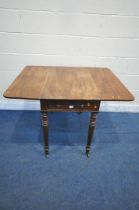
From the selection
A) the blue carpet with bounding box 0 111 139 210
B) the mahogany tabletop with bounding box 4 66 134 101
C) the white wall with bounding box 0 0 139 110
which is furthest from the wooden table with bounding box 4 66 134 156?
the white wall with bounding box 0 0 139 110

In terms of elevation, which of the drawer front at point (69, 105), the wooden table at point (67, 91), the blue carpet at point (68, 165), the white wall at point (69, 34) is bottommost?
the blue carpet at point (68, 165)

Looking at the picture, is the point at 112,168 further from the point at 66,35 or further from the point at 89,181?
the point at 66,35

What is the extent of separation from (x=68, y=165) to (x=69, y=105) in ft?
2.06

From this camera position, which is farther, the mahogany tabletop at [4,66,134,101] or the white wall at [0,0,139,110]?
the white wall at [0,0,139,110]

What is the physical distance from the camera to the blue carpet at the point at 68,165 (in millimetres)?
1252

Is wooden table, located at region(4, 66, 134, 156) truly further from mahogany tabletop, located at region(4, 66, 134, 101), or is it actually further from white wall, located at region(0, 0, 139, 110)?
white wall, located at region(0, 0, 139, 110)

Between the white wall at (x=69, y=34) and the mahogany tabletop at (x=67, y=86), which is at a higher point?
the white wall at (x=69, y=34)

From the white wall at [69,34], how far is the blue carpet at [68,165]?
0.71 metres

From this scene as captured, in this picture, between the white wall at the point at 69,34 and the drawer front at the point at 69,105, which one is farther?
the white wall at the point at 69,34

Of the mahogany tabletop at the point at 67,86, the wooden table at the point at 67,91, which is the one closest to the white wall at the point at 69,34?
the mahogany tabletop at the point at 67,86

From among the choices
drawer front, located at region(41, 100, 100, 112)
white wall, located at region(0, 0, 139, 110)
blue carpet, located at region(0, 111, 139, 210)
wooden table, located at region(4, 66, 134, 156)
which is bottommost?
blue carpet, located at region(0, 111, 139, 210)

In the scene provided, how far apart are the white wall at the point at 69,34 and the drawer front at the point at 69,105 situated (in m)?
0.89

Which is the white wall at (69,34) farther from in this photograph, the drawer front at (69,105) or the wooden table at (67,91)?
the drawer front at (69,105)

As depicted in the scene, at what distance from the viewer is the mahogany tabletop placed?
1.18 meters
